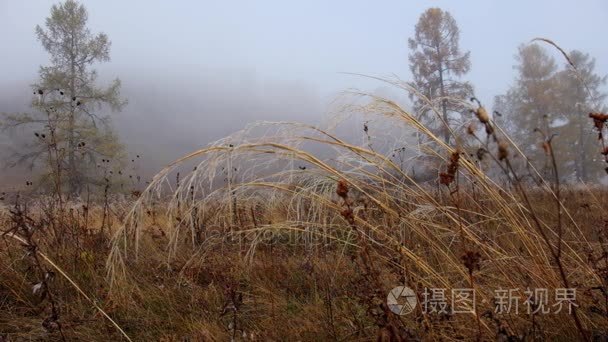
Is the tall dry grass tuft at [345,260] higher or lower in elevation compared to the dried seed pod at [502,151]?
lower

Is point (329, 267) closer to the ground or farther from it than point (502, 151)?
closer to the ground

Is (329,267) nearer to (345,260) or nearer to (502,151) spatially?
(345,260)

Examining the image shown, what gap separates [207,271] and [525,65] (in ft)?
99.2

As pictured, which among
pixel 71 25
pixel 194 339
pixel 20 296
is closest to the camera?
pixel 194 339

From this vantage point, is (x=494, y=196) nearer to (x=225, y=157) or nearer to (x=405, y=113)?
(x=405, y=113)

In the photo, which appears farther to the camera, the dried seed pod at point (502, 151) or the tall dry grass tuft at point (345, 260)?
the tall dry grass tuft at point (345, 260)

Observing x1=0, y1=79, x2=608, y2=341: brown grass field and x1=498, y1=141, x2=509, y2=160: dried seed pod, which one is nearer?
x1=498, y1=141, x2=509, y2=160: dried seed pod

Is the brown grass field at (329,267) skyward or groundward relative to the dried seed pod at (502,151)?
groundward

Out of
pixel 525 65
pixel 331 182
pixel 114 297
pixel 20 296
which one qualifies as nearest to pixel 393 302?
pixel 331 182

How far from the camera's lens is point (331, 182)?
1834mm

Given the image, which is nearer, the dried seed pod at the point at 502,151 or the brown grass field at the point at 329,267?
the dried seed pod at the point at 502,151

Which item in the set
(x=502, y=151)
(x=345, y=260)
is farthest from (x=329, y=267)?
(x=502, y=151)

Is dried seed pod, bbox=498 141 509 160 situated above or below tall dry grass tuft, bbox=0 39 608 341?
above

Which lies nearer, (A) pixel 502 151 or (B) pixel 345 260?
(A) pixel 502 151
